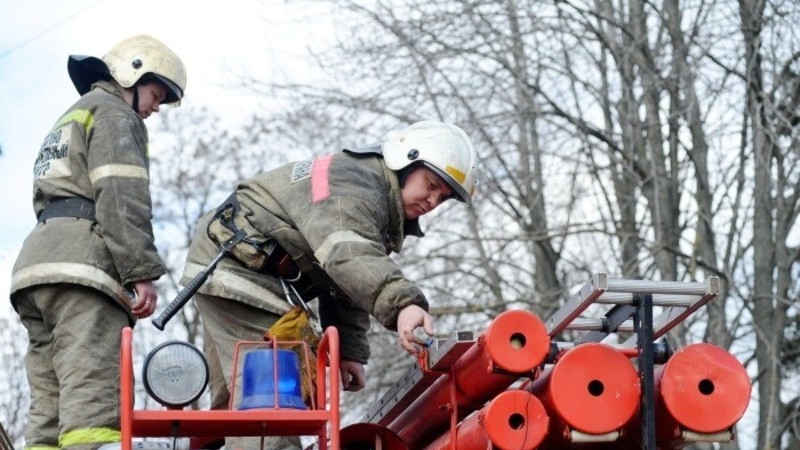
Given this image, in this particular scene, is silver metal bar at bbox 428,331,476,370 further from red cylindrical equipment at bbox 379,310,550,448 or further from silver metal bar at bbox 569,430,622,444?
silver metal bar at bbox 569,430,622,444

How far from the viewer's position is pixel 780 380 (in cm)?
1570

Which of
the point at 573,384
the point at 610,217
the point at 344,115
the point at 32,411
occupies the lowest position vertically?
the point at 573,384

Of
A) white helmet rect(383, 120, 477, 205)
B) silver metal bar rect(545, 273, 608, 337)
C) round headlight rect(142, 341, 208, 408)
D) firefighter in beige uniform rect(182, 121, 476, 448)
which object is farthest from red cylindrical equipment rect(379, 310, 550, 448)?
white helmet rect(383, 120, 477, 205)

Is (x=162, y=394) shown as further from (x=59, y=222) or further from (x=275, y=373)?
(x=59, y=222)

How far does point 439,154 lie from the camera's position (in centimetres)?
640

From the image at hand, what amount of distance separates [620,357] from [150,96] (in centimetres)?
279

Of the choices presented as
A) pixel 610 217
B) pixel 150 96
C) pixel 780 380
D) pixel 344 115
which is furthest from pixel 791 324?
pixel 150 96

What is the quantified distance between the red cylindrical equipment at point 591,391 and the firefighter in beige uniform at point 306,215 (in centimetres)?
116

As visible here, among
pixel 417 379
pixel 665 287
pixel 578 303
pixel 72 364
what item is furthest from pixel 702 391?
pixel 72 364

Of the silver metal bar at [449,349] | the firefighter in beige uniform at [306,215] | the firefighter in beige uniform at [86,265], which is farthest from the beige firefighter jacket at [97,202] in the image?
the silver metal bar at [449,349]

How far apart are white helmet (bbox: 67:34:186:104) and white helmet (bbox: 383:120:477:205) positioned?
106 centimetres

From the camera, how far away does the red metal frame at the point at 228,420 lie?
4.88m

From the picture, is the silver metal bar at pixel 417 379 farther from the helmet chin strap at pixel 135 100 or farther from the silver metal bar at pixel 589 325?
the helmet chin strap at pixel 135 100

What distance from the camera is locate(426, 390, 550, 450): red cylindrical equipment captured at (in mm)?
4965
